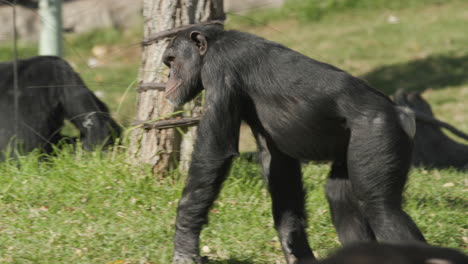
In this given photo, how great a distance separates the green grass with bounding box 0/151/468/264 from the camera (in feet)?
15.3

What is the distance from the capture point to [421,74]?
40.5ft

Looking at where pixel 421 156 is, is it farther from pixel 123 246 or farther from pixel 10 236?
pixel 10 236

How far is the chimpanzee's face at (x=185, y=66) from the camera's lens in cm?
Answer: 463

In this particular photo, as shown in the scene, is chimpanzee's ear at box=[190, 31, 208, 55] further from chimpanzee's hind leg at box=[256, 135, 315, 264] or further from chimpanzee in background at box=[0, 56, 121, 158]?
chimpanzee in background at box=[0, 56, 121, 158]

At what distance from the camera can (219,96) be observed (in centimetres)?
423

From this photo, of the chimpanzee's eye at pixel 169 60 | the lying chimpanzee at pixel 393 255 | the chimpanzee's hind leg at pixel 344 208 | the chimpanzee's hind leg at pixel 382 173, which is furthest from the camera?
the chimpanzee's eye at pixel 169 60

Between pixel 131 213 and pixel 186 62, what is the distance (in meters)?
1.36

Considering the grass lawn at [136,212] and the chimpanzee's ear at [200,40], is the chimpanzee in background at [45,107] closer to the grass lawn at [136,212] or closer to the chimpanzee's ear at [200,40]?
the grass lawn at [136,212]

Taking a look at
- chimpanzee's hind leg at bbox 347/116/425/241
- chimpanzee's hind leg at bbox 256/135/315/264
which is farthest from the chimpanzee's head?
chimpanzee's hind leg at bbox 347/116/425/241

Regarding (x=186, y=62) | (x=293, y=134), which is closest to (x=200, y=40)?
(x=186, y=62)

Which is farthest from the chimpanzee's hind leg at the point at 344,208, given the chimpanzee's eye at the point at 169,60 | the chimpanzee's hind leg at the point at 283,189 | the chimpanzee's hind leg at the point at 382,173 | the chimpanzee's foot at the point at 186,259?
the chimpanzee's eye at the point at 169,60

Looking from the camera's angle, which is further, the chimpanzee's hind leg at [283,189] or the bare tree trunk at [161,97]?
the bare tree trunk at [161,97]

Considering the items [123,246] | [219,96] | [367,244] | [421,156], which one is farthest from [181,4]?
[367,244]

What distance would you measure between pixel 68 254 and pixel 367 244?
273 centimetres
